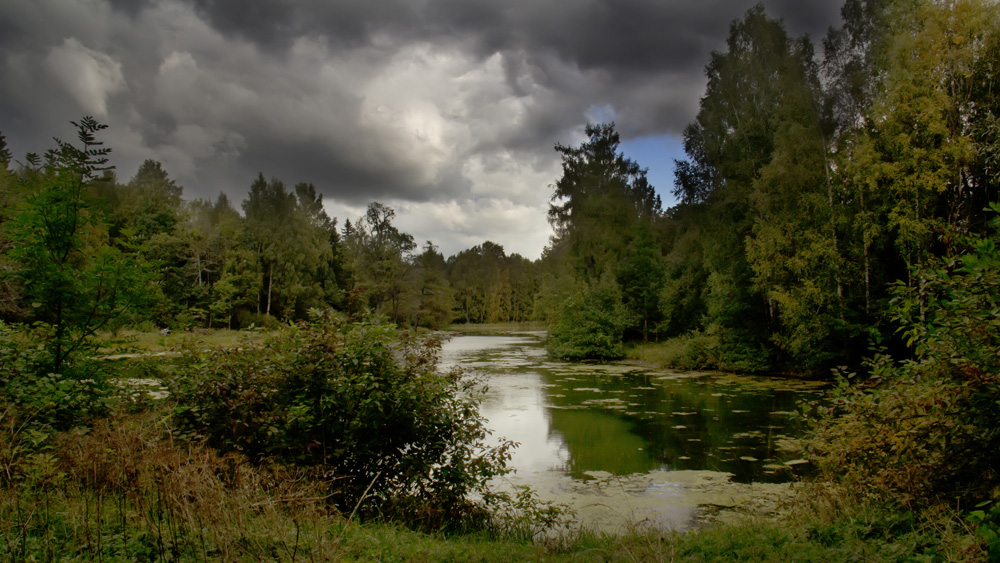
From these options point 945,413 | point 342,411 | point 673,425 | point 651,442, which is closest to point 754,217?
point 673,425

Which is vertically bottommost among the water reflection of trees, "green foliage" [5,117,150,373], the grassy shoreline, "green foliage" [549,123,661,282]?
the water reflection of trees

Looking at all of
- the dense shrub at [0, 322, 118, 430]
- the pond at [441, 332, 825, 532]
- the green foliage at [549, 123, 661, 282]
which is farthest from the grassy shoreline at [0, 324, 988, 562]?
the green foliage at [549, 123, 661, 282]

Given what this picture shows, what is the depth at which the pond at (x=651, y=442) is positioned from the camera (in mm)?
6641

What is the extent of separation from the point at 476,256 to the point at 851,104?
79187mm

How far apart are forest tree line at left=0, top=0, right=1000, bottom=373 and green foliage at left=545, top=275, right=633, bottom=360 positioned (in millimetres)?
117

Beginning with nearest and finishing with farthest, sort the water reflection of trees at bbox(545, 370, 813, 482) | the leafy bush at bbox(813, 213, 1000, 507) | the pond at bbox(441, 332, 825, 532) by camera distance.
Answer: the leafy bush at bbox(813, 213, 1000, 507), the pond at bbox(441, 332, 825, 532), the water reflection of trees at bbox(545, 370, 813, 482)

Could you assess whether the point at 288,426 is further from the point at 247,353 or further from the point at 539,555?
the point at 539,555

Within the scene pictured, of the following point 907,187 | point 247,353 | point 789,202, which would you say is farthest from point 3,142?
point 907,187

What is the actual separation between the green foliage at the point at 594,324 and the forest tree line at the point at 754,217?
117mm

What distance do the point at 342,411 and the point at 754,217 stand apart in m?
18.3

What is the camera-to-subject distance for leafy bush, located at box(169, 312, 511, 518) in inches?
190

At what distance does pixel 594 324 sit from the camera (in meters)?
26.7

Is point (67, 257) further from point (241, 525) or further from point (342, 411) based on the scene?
point (241, 525)

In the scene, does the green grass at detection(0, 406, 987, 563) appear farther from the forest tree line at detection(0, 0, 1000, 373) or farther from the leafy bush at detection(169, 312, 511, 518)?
the forest tree line at detection(0, 0, 1000, 373)
